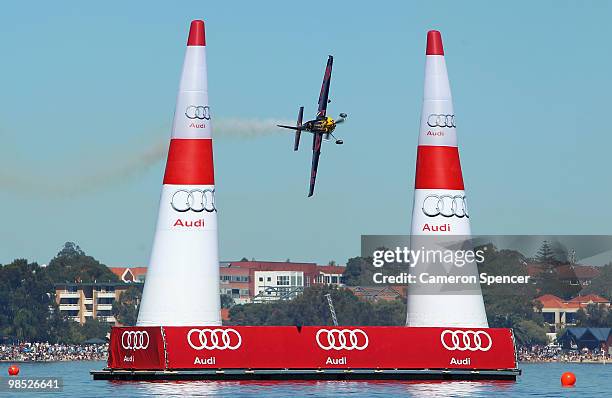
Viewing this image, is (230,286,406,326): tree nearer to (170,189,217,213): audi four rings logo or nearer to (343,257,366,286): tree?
(343,257,366,286): tree

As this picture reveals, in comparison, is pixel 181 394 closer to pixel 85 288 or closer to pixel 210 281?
pixel 210 281

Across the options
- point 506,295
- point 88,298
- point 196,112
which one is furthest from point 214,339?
point 88,298

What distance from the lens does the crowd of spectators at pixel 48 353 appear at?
11788 cm

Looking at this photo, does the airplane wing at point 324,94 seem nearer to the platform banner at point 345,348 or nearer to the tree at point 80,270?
the platform banner at point 345,348

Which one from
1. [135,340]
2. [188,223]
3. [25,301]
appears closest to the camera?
[188,223]

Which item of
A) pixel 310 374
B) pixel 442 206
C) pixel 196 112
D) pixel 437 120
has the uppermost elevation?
pixel 196 112

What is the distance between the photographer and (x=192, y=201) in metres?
51.4

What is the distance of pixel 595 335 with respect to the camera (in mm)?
135000

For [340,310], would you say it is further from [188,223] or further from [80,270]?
[188,223]

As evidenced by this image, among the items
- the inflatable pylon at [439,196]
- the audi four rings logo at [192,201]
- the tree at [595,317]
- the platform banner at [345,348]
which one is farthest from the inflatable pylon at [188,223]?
the tree at [595,317]

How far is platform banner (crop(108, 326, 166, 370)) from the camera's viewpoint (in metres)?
50.8

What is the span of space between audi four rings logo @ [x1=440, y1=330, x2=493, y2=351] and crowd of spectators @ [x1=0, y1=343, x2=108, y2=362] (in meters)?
69.1

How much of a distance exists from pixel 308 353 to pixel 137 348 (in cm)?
571

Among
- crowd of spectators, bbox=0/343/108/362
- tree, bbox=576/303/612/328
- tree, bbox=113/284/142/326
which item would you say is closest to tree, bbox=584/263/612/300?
tree, bbox=576/303/612/328
